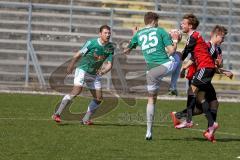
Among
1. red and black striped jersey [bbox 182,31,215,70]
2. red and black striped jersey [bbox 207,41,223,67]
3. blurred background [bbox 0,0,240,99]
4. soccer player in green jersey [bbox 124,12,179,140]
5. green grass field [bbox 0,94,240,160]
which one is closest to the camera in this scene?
green grass field [bbox 0,94,240,160]

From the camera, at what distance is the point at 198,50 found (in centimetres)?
1234

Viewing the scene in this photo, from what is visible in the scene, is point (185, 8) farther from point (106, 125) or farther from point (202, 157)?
point (202, 157)

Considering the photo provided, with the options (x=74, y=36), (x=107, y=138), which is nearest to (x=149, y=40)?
(x=107, y=138)

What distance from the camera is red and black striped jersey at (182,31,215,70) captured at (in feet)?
40.3

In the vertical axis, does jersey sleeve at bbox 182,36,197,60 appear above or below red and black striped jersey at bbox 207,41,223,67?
above

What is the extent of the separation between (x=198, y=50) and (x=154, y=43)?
0.77 metres

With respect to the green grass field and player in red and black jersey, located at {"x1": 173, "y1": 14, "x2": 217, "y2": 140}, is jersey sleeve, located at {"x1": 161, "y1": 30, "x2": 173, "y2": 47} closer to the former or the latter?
player in red and black jersey, located at {"x1": 173, "y1": 14, "x2": 217, "y2": 140}

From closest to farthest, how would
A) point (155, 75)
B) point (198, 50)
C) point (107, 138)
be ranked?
1. point (107, 138)
2. point (155, 75)
3. point (198, 50)

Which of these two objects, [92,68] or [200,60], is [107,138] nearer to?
[200,60]

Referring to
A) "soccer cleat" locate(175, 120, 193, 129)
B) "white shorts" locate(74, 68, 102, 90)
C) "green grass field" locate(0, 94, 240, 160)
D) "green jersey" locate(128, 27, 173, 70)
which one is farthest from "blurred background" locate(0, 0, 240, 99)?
"green jersey" locate(128, 27, 173, 70)

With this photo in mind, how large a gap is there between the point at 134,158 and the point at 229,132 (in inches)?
185

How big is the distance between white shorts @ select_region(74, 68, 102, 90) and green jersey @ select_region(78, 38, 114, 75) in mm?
82

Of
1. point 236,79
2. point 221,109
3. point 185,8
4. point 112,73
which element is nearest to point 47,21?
Answer: point 112,73

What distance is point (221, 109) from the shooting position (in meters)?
19.6
